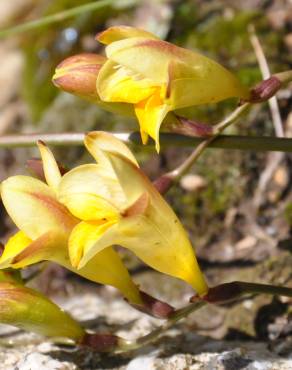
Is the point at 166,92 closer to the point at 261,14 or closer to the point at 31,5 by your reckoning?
the point at 261,14

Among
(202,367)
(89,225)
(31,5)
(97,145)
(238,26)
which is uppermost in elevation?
(31,5)

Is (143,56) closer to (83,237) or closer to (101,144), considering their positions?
(101,144)

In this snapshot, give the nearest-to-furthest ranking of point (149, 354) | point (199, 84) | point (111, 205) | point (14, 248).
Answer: point (111, 205) < point (14, 248) < point (199, 84) < point (149, 354)

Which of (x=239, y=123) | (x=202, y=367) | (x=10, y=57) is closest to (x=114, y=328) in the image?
(x=202, y=367)

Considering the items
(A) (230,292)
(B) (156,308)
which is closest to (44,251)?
(B) (156,308)

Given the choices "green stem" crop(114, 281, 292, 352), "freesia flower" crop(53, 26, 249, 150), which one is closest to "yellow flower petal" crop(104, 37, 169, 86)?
"freesia flower" crop(53, 26, 249, 150)

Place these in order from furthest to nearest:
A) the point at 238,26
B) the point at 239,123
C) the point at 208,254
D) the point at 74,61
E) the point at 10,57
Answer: the point at 10,57, the point at 238,26, the point at 239,123, the point at 208,254, the point at 74,61

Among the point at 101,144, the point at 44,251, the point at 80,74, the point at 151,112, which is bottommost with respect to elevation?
the point at 44,251
